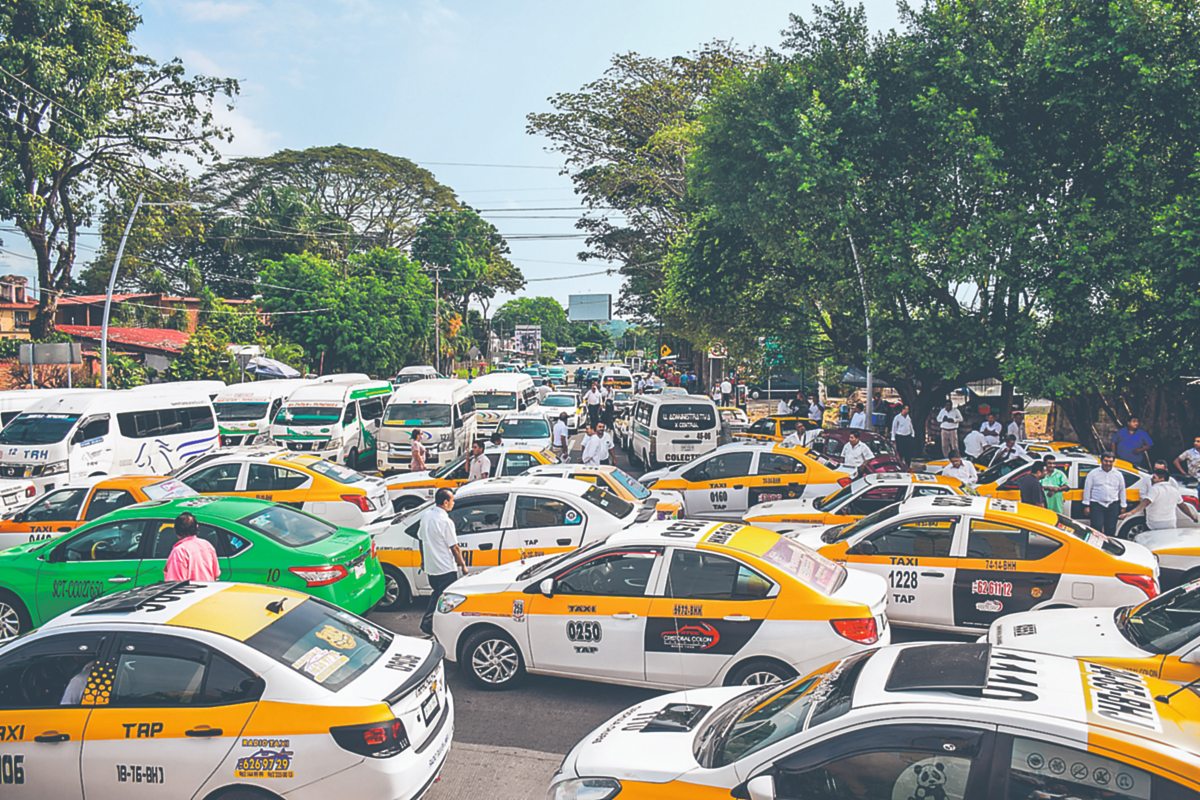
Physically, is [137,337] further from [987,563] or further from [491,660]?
[987,563]

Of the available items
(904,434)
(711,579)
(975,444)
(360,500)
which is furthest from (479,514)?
(904,434)

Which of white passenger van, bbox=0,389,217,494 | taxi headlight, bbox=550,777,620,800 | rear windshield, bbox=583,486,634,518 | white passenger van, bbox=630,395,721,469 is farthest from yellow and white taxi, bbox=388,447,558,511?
taxi headlight, bbox=550,777,620,800

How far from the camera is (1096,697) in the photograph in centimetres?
390

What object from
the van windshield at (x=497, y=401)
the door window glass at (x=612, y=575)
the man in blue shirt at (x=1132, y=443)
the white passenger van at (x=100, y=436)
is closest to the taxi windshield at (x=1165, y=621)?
the door window glass at (x=612, y=575)

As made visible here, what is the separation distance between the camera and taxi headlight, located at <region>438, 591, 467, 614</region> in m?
7.76

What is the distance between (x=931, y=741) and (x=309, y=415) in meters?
19.6

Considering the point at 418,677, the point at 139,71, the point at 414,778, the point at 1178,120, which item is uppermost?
the point at 139,71

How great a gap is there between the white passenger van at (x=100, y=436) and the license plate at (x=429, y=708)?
13839 millimetres

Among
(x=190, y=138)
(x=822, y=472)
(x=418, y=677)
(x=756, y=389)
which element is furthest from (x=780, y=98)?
(x=756, y=389)

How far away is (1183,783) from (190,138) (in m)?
34.1

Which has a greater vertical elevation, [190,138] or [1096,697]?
[190,138]

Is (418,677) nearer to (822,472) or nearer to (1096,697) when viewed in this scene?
(1096,697)

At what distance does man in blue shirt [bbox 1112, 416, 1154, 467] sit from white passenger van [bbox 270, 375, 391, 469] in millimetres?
16806

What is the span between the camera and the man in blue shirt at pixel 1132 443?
15859mm
